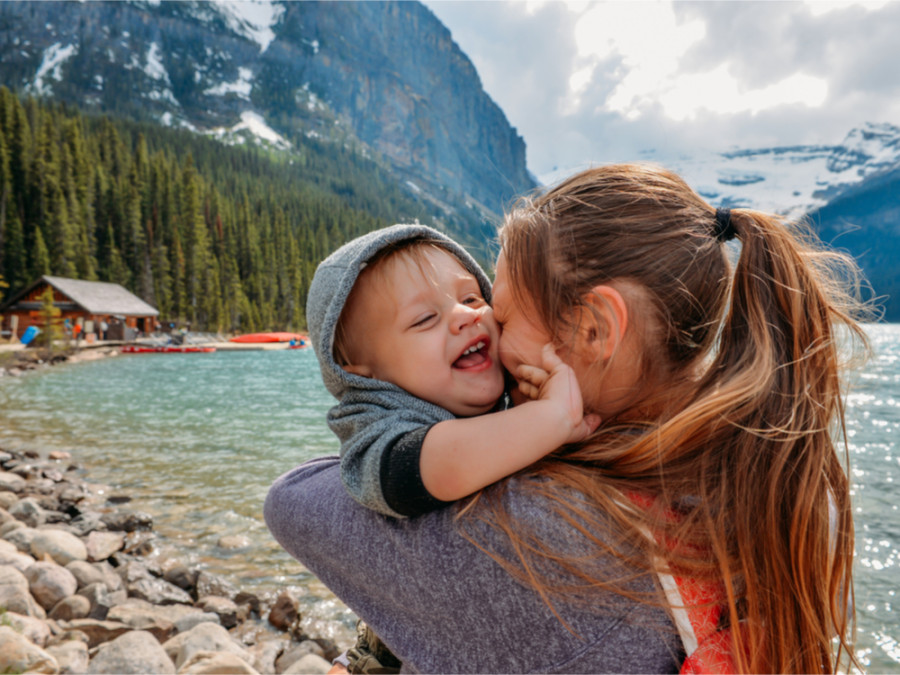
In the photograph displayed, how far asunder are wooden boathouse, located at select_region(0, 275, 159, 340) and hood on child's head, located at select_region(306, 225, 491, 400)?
41294mm

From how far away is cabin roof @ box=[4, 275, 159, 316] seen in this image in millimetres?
38156

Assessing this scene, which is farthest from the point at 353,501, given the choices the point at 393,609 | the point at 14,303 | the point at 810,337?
the point at 14,303

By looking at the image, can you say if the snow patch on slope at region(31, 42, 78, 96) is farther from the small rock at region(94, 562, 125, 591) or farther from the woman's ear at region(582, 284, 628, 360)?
Result: the woman's ear at region(582, 284, 628, 360)

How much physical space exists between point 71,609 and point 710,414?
5256mm

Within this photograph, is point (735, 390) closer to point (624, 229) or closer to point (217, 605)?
point (624, 229)

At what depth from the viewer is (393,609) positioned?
1.05m

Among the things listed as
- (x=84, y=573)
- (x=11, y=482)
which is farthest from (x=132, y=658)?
(x=11, y=482)

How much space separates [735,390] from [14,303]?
48526 millimetres

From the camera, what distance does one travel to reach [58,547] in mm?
5688

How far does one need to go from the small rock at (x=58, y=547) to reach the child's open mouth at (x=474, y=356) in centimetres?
584

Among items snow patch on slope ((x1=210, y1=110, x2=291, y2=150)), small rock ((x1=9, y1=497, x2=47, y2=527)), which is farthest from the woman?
snow patch on slope ((x1=210, y1=110, x2=291, y2=150))

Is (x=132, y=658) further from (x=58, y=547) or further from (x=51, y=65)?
(x=51, y=65)

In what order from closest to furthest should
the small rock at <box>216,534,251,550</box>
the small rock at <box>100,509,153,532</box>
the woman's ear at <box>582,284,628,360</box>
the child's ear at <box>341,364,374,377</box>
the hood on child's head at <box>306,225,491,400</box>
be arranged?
the woman's ear at <box>582,284,628,360</box> → the hood on child's head at <box>306,225,491,400</box> → the child's ear at <box>341,364,374,377</box> → the small rock at <box>216,534,251,550</box> → the small rock at <box>100,509,153,532</box>

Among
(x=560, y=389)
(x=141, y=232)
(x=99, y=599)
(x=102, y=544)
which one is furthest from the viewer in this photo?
(x=141, y=232)
